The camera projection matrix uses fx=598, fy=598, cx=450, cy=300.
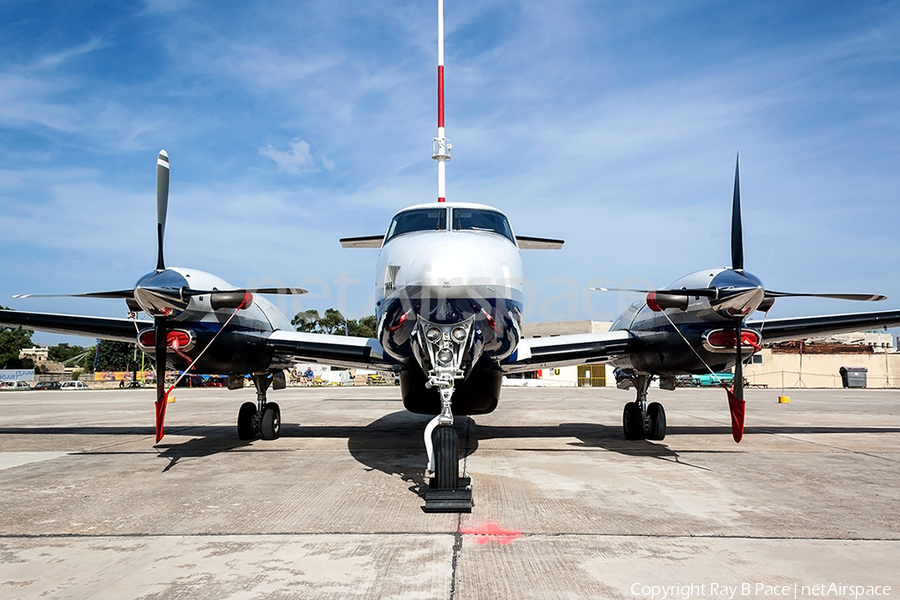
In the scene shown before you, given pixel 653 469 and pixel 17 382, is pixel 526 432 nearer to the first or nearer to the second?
pixel 653 469

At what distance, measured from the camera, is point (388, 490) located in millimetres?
6590

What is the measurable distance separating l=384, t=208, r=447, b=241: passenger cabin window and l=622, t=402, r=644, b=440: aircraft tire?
5.88m

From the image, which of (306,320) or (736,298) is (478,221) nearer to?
(736,298)

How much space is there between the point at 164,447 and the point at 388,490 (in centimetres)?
567

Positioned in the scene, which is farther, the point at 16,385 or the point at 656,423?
the point at 16,385

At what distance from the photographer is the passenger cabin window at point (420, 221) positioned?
7.53 m

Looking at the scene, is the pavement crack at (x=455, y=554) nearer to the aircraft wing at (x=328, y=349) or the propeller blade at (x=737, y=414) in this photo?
the propeller blade at (x=737, y=414)

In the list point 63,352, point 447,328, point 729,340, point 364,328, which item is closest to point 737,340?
point 729,340

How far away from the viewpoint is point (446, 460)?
6160 millimetres

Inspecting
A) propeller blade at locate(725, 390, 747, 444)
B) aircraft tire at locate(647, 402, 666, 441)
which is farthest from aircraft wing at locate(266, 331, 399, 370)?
propeller blade at locate(725, 390, 747, 444)

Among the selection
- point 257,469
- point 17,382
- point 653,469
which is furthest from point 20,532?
point 17,382

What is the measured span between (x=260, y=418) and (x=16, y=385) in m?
50.9

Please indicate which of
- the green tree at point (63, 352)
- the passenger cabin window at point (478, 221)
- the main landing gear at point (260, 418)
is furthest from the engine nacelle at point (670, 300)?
the green tree at point (63, 352)
